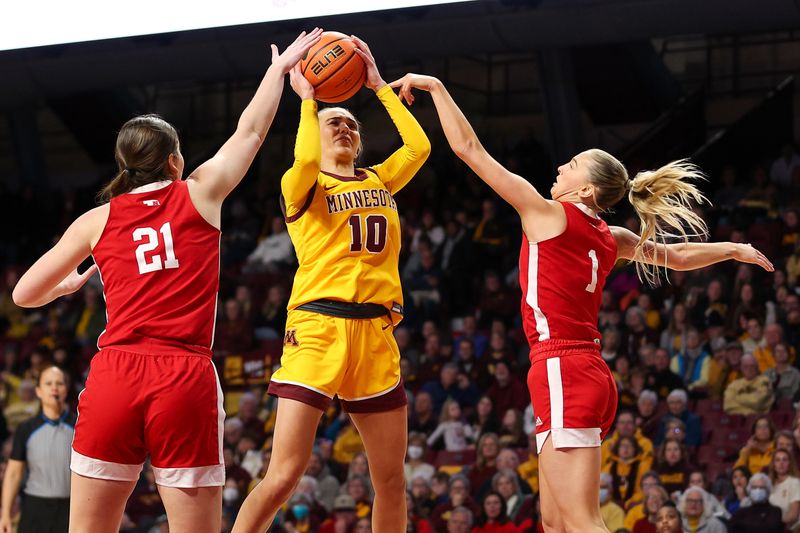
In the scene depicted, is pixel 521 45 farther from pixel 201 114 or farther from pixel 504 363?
pixel 201 114

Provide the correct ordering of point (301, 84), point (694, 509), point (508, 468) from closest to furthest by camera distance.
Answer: point (301, 84) < point (694, 509) < point (508, 468)

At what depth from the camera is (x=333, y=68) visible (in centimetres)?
527

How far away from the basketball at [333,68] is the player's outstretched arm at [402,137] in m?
0.08

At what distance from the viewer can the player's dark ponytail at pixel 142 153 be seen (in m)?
4.05

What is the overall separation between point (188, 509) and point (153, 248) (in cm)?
89

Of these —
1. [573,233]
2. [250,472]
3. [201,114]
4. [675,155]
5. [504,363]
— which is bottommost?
[250,472]

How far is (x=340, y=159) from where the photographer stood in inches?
214

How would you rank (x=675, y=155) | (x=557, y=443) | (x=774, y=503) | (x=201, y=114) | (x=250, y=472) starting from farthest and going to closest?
(x=201, y=114) → (x=675, y=155) → (x=250, y=472) → (x=774, y=503) → (x=557, y=443)

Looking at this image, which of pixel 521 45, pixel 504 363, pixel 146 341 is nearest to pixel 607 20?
pixel 521 45

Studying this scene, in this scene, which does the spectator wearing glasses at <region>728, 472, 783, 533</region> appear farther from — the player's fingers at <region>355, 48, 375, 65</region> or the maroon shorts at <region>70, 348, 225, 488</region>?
the maroon shorts at <region>70, 348, 225, 488</region>

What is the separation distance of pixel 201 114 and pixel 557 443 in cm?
1631

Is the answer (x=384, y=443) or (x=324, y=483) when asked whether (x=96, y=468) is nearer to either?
(x=384, y=443)

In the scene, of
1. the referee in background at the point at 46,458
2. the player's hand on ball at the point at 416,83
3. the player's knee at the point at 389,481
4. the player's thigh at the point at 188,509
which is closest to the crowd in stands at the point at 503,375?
the referee in background at the point at 46,458

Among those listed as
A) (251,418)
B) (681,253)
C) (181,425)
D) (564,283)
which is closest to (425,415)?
(251,418)
